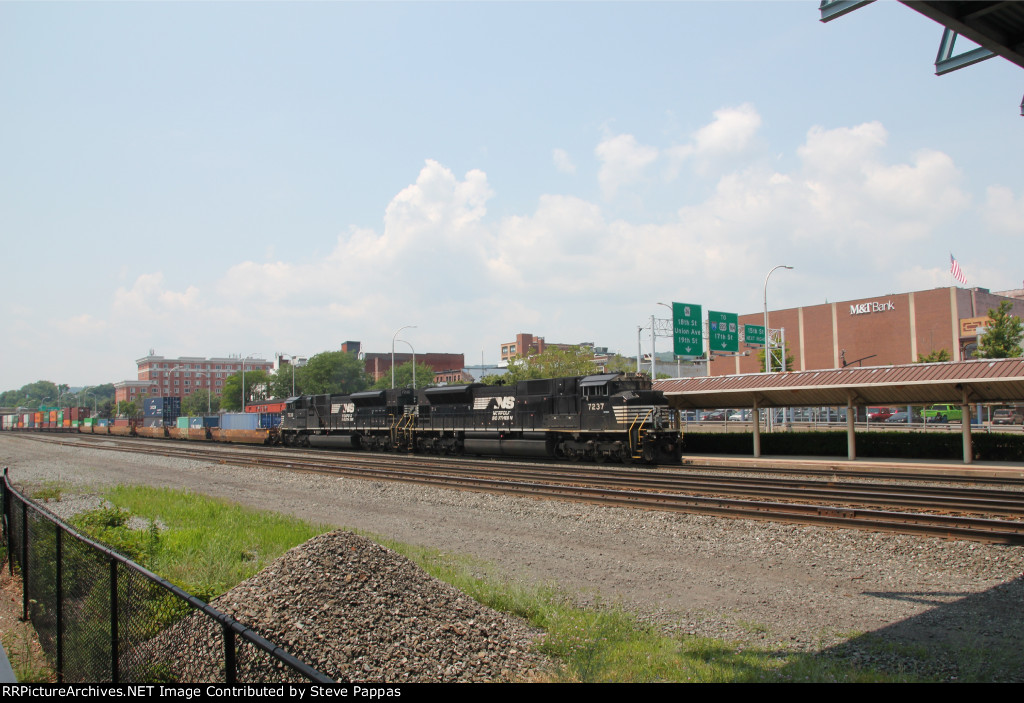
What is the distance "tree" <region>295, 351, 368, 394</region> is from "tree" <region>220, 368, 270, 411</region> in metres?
16.5

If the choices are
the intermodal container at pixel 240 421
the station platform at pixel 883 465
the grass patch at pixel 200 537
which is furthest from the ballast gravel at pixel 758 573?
the intermodal container at pixel 240 421

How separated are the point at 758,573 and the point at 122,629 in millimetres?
8580

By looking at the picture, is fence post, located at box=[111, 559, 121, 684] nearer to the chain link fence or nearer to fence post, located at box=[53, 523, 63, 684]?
the chain link fence

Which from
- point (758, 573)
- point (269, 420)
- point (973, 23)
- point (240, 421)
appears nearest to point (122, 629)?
point (758, 573)

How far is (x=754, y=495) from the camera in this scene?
56.2 ft

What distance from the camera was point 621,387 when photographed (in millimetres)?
26594

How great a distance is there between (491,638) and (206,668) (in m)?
2.83

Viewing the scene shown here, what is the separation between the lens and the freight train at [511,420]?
2623 cm

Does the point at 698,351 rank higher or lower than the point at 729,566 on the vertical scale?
higher

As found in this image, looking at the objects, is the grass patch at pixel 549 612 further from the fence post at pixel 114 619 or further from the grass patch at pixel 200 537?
the fence post at pixel 114 619

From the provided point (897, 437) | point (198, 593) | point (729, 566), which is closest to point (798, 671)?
point (729, 566)

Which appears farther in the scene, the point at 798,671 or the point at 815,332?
the point at 815,332

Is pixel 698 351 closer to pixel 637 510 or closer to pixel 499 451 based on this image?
pixel 499 451

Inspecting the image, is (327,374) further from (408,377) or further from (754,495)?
(754,495)
